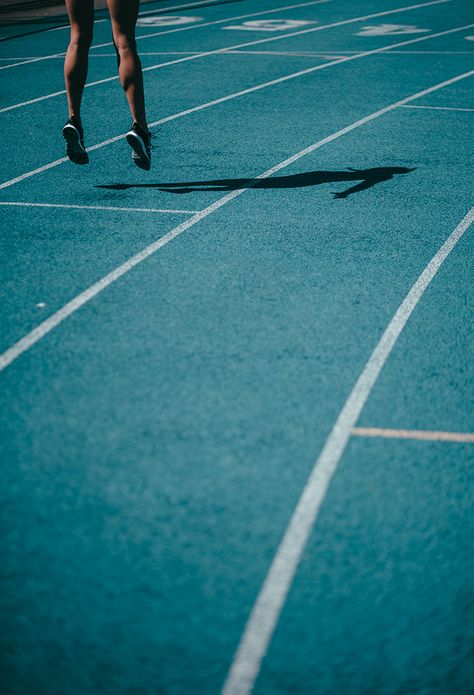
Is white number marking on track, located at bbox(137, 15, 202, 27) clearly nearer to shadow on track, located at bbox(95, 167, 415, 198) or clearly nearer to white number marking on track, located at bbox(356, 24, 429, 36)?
white number marking on track, located at bbox(356, 24, 429, 36)

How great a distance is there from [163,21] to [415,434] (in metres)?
17.7

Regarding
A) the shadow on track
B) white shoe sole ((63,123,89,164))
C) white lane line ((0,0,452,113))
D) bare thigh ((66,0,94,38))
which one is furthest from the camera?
white lane line ((0,0,452,113))

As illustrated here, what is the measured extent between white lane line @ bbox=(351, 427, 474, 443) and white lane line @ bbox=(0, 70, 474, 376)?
74 millimetres

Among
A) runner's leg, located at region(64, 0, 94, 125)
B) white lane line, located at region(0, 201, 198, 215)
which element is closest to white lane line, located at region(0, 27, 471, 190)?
white lane line, located at region(0, 201, 198, 215)

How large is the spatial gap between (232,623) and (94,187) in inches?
210

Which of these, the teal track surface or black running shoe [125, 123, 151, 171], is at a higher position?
black running shoe [125, 123, 151, 171]

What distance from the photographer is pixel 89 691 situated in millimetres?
2502

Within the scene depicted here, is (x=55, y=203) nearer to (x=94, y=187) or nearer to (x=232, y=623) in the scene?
(x=94, y=187)

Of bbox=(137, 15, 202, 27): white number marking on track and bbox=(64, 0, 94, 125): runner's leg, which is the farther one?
bbox=(137, 15, 202, 27): white number marking on track

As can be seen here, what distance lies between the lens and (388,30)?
57.2 feet

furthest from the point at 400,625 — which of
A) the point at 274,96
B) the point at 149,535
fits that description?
the point at 274,96

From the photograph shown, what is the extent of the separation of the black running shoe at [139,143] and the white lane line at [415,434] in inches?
145

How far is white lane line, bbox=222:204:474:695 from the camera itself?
2.60 metres

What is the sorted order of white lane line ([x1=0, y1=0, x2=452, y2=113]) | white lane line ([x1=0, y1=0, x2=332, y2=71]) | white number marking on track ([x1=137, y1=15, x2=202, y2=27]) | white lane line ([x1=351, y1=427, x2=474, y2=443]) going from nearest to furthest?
white lane line ([x1=351, y1=427, x2=474, y2=443])
white lane line ([x1=0, y1=0, x2=452, y2=113])
white lane line ([x1=0, y1=0, x2=332, y2=71])
white number marking on track ([x1=137, y1=15, x2=202, y2=27])
